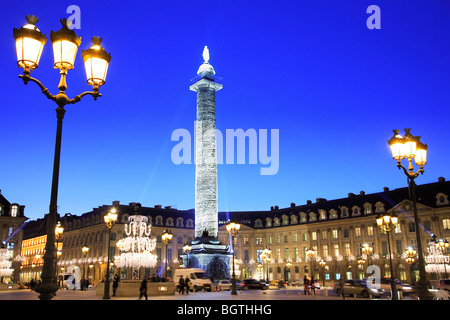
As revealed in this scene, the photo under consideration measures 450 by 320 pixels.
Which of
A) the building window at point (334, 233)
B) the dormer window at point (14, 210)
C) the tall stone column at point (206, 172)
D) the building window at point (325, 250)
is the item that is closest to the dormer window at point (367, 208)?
the building window at point (334, 233)

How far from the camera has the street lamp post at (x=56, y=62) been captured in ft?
23.1

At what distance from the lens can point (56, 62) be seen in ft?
25.2

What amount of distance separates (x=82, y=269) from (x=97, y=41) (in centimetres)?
6612

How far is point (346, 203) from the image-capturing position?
64.5 meters

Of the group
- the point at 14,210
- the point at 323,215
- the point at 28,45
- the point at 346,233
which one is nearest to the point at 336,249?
the point at 346,233

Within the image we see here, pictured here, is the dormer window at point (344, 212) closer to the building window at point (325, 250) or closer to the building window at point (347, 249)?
the building window at point (347, 249)

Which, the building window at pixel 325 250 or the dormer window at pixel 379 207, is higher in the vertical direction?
the dormer window at pixel 379 207

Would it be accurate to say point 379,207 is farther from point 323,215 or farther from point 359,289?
point 359,289

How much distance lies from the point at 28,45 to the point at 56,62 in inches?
20.8

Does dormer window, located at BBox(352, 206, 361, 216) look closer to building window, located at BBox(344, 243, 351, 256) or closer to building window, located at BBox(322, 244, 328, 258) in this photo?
building window, located at BBox(344, 243, 351, 256)

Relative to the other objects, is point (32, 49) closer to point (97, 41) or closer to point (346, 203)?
point (97, 41)

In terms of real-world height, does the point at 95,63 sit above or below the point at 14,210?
below
